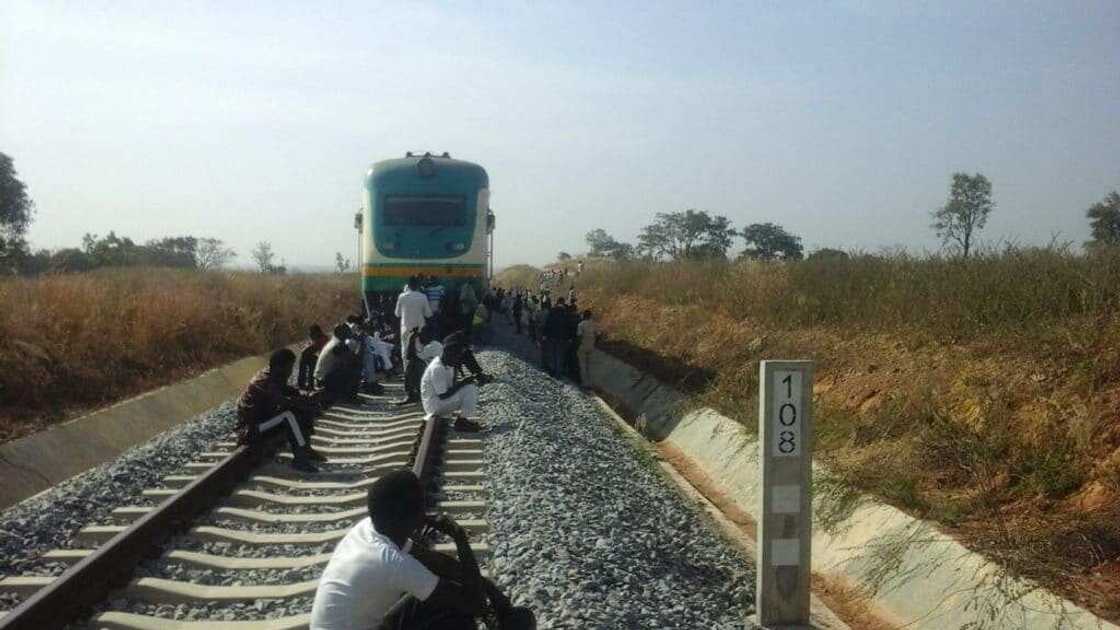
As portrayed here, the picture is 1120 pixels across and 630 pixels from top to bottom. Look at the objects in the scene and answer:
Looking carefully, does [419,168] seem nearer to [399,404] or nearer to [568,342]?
[568,342]

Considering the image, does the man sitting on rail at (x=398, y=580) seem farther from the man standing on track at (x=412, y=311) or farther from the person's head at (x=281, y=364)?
the man standing on track at (x=412, y=311)

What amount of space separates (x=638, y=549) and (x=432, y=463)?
10.0 ft

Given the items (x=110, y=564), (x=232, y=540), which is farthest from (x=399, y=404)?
(x=110, y=564)

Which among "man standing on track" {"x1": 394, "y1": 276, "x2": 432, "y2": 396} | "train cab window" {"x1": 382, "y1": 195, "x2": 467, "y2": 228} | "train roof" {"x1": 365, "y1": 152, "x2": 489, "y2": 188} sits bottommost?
"man standing on track" {"x1": 394, "y1": 276, "x2": 432, "y2": 396}

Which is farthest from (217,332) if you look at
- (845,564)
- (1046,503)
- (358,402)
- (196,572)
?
(1046,503)

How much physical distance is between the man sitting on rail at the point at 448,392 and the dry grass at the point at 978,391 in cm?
323

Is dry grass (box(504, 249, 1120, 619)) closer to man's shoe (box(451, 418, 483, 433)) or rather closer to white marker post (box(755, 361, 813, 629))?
white marker post (box(755, 361, 813, 629))

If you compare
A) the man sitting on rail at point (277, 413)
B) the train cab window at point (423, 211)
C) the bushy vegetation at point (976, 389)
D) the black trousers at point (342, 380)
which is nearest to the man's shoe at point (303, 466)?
the man sitting on rail at point (277, 413)

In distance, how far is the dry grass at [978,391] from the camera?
561 cm

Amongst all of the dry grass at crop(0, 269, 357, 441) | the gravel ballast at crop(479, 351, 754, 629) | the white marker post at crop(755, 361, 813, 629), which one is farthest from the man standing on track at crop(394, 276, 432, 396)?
the white marker post at crop(755, 361, 813, 629)

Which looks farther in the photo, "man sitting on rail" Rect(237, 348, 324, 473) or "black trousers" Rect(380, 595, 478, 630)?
"man sitting on rail" Rect(237, 348, 324, 473)

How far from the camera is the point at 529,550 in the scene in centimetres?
573

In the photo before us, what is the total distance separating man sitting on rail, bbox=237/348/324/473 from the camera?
855 cm

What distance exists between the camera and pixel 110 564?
17.8 feet
